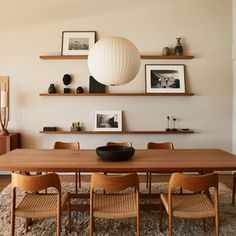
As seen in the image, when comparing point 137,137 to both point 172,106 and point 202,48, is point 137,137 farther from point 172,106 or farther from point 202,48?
point 202,48

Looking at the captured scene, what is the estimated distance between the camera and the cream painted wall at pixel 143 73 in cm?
473

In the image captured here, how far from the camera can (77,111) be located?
4789 mm

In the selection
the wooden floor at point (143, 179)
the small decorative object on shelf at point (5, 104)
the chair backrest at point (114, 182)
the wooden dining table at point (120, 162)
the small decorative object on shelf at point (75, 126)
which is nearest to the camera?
the chair backrest at point (114, 182)

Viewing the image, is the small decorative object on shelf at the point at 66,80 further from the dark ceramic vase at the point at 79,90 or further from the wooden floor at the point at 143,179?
the wooden floor at the point at 143,179

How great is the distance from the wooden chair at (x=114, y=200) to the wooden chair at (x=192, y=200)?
30 centimetres

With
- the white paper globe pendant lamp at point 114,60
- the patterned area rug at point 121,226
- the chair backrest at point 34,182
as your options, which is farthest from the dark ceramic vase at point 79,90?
the chair backrest at point 34,182

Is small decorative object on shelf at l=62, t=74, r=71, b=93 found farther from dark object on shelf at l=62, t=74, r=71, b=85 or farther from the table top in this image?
the table top

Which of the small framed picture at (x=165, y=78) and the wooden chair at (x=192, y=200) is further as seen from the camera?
the small framed picture at (x=165, y=78)

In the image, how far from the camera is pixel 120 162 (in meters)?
2.59

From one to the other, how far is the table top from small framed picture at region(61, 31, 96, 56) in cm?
230

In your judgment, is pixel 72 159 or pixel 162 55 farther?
pixel 162 55

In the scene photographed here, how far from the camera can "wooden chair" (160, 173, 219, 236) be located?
2086 mm

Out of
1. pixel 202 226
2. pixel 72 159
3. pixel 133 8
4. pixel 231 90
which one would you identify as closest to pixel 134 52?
pixel 72 159

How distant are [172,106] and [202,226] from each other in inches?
98.0
